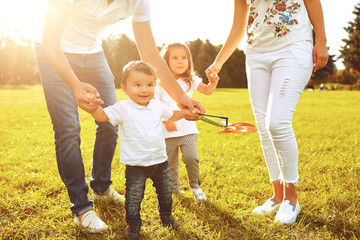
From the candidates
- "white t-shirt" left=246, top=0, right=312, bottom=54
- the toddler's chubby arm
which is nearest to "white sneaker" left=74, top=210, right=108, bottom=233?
the toddler's chubby arm

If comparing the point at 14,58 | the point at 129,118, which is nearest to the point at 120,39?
the point at 14,58

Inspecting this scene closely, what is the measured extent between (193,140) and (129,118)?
115cm

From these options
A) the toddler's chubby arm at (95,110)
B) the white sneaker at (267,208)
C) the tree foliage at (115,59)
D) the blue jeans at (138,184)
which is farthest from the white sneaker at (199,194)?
the tree foliage at (115,59)

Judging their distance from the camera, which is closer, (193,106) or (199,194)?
(193,106)

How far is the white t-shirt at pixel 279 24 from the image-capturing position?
2451 millimetres

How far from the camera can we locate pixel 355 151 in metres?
4.89

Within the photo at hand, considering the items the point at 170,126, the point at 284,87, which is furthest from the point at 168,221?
the point at 284,87

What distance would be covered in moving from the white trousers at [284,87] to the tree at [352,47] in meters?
48.2

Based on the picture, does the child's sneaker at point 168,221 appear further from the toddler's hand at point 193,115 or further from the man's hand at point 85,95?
the man's hand at point 85,95

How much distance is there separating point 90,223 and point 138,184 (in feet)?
1.76

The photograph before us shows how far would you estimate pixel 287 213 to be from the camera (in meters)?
2.62

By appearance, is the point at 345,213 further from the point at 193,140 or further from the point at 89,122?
the point at 89,122

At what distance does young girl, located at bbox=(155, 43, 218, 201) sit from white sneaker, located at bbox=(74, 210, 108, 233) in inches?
38.7

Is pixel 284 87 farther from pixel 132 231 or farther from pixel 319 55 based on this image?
pixel 132 231
